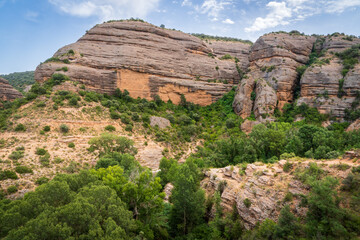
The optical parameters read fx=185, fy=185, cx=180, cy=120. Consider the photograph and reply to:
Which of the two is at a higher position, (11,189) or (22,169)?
(22,169)

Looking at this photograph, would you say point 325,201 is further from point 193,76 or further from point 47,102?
point 193,76

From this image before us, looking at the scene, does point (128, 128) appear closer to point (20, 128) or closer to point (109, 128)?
point (109, 128)

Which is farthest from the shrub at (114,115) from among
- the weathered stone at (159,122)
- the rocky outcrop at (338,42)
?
the rocky outcrop at (338,42)

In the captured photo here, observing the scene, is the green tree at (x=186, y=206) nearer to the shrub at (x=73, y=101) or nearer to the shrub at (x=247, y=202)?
the shrub at (x=247, y=202)

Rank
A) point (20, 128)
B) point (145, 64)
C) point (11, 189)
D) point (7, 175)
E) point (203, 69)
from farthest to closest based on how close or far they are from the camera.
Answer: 1. point (203, 69)
2. point (145, 64)
3. point (20, 128)
4. point (7, 175)
5. point (11, 189)

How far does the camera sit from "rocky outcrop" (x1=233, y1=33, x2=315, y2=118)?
4388cm

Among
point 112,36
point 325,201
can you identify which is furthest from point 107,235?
point 112,36

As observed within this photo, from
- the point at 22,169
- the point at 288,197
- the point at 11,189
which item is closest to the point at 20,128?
the point at 22,169

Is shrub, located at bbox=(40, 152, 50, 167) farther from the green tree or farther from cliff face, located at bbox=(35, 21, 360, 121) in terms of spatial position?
cliff face, located at bbox=(35, 21, 360, 121)

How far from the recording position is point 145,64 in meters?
45.4

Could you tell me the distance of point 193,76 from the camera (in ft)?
170

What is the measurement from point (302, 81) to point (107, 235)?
1938 inches

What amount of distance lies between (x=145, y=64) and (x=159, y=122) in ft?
51.4

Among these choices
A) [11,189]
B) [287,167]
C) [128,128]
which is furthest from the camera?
[128,128]
